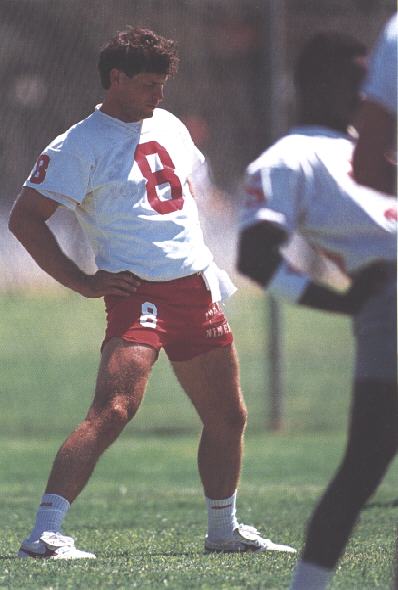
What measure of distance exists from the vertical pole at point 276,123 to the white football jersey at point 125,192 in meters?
5.76

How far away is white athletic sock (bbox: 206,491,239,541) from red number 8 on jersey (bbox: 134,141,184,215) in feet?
4.01

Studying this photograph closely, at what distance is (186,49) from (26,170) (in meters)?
1.67

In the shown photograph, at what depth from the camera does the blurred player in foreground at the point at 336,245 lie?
3.96m

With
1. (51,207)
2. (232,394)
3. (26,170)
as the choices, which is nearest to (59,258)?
(51,207)

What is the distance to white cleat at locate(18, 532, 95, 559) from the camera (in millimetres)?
5492

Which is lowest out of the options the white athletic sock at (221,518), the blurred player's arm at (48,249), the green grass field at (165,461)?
the green grass field at (165,461)

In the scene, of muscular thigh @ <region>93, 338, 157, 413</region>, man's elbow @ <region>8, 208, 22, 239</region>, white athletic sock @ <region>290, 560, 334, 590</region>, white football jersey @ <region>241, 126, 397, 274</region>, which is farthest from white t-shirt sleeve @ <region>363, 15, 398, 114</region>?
man's elbow @ <region>8, 208, 22, 239</region>

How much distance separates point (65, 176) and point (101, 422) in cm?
A: 95

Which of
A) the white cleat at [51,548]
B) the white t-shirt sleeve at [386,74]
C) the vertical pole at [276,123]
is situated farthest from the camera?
the vertical pole at [276,123]

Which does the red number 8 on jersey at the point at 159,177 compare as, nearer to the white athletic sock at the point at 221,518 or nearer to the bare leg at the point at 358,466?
the white athletic sock at the point at 221,518

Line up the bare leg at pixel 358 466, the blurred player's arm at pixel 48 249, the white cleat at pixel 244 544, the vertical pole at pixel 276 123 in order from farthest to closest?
the vertical pole at pixel 276 123
the white cleat at pixel 244 544
the blurred player's arm at pixel 48 249
the bare leg at pixel 358 466

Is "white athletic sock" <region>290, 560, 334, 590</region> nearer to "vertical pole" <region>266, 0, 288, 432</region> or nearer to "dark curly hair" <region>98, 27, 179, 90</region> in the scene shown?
"dark curly hair" <region>98, 27, 179, 90</region>

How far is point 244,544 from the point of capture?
233 inches

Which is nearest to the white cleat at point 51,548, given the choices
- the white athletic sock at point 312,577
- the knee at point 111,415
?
the knee at point 111,415
